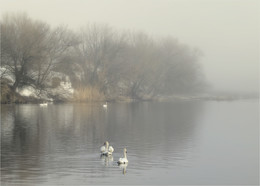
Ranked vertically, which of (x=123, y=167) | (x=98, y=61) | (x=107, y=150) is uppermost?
(x=98, y=61)

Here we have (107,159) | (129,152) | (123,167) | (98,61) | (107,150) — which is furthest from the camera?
(98,61)

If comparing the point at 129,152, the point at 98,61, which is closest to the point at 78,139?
the point at 129,152

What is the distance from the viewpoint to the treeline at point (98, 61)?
175 ft

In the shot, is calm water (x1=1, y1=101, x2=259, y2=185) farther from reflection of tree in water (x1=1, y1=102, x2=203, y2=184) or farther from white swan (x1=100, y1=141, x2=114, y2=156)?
white swan (x1=100, y1=141, x2=114, y2=156)

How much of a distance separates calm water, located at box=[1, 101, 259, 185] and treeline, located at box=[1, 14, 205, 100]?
1966 cm

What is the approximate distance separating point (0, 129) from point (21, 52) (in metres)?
26.2

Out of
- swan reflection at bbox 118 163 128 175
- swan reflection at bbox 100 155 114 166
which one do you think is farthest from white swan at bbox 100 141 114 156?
swan reflection at bbox 118 163 128 175

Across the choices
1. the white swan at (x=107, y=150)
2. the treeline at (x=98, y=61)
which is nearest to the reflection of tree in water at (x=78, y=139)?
the white swan at (x=107, y=150)

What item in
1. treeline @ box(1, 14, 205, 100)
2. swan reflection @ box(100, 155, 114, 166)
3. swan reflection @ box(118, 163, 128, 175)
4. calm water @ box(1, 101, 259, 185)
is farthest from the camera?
treeline @ box(1, 14, 205, 100)

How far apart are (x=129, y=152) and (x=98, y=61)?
47531 mm

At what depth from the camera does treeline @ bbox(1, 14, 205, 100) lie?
5334cm

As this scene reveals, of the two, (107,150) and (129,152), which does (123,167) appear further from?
(129,152)

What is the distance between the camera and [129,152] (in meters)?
20.6

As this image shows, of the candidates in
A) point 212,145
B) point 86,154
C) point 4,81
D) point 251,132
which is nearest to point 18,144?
point 86,154
